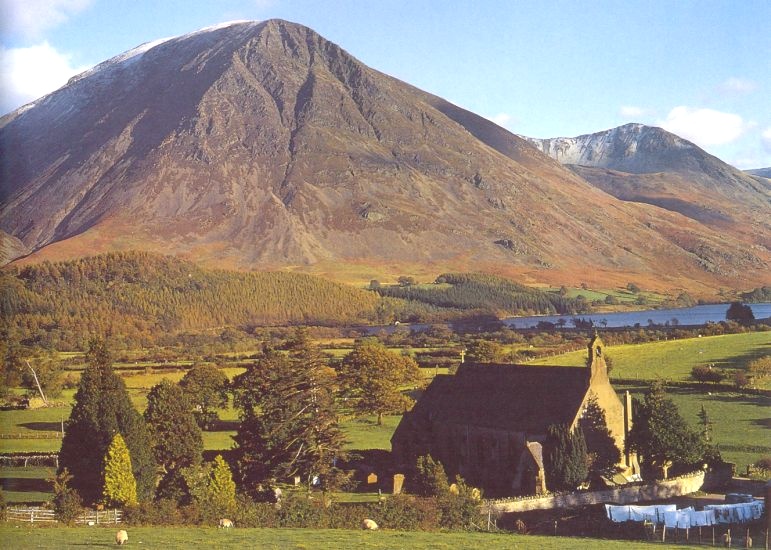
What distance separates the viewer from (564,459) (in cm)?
5006

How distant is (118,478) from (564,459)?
77.8 feet

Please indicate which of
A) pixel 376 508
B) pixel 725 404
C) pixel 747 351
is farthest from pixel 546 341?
pixel 376 508

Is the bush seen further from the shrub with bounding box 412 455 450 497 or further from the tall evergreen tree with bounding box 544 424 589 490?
the tall evergreen tree with bounding box 544 424 589 490

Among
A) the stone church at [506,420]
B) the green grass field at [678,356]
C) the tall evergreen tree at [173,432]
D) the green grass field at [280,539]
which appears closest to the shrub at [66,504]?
the green grass field at [280,539]

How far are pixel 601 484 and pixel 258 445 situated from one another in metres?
19.7

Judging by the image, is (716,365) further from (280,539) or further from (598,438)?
(280,539)

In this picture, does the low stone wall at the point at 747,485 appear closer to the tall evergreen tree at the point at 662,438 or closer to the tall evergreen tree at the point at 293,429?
the tall evergreen tree at the point at 662,438

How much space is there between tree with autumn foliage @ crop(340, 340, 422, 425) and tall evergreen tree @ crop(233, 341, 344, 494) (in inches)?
1052

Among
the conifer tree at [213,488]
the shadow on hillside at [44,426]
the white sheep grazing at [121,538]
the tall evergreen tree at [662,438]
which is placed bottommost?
the shadow on hillside at [44,426]

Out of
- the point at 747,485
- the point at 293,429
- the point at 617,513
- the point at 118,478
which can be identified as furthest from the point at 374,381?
the point at 617,513

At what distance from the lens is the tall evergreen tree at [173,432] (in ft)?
A: 174

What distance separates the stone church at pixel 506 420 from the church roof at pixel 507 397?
62 mm

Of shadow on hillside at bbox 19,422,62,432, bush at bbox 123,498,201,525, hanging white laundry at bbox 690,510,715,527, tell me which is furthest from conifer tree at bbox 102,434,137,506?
shadow on hillside at bbox 19,422,62,432

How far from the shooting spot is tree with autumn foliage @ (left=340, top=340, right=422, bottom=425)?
265ft
